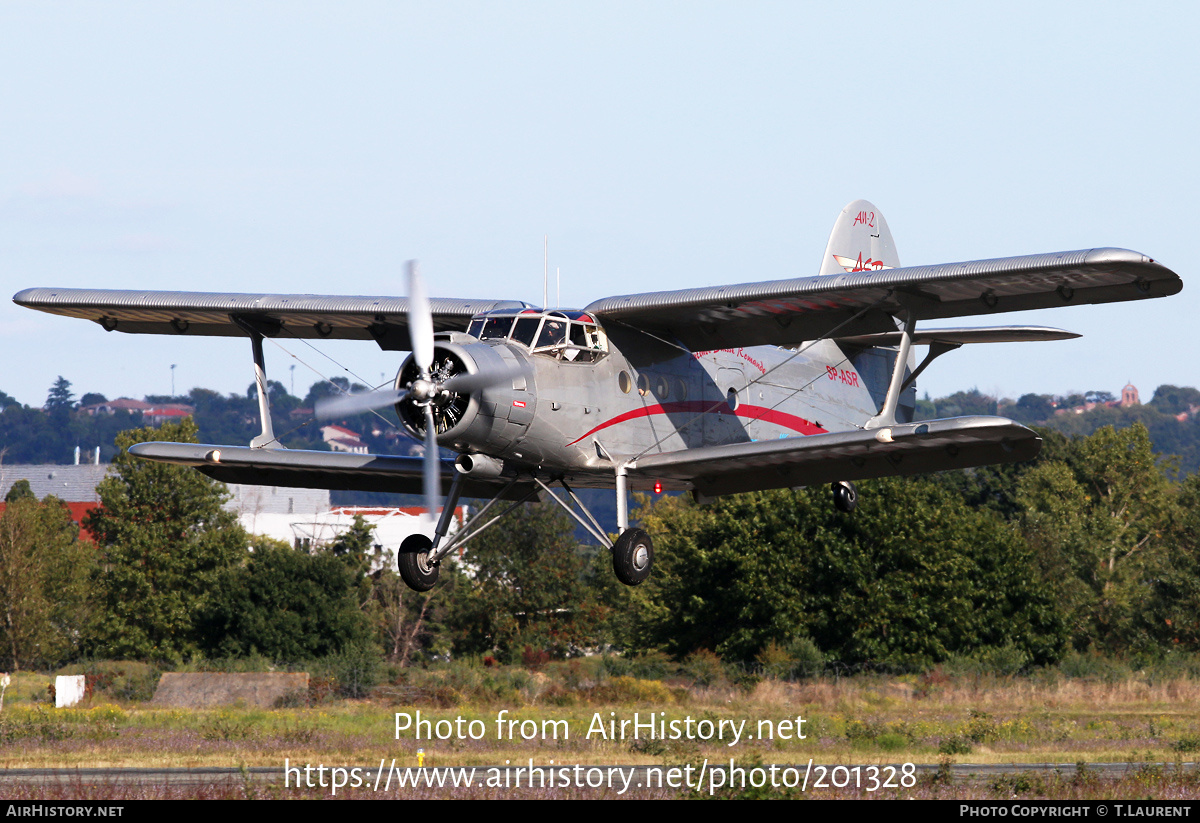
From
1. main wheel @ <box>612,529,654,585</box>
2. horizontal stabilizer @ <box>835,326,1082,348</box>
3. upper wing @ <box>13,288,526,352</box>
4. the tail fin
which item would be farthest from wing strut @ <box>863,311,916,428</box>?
the tail fin

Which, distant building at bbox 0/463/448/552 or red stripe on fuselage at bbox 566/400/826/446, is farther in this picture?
distant building at bbox 0/463/448/552

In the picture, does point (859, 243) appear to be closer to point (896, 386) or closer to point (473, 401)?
point (896, 386)

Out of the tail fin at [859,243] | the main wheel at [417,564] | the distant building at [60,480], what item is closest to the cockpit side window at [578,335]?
the main wheel at [417,564]

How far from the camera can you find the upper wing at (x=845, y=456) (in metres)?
18.6

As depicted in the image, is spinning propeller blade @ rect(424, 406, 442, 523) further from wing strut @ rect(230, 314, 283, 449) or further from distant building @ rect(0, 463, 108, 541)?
distant building @ rect(0, 463, 108, 541)

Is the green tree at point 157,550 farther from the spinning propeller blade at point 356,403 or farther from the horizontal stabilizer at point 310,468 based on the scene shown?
the spinning propeller blade at point 356,403

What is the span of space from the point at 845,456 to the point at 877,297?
2436mm

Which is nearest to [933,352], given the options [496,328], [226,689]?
[496,328]

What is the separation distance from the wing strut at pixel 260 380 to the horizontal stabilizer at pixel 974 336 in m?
9.69

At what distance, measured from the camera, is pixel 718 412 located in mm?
22094

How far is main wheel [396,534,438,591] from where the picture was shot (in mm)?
19234

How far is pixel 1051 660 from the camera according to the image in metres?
49.1

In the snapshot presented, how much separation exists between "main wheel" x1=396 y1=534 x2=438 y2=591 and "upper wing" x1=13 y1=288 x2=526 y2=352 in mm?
3924

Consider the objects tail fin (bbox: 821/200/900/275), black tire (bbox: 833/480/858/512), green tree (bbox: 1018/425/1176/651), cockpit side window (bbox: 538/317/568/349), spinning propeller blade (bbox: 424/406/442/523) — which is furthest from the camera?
green tree (bbox: 1018/425/1176/651)
